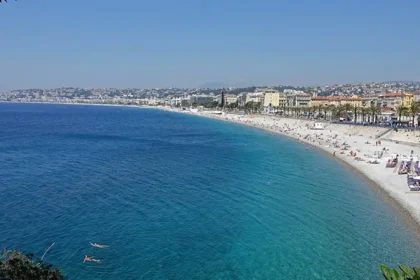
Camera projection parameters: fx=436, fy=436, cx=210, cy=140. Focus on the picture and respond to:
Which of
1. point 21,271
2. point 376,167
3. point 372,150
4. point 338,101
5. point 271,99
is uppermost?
point 271,99

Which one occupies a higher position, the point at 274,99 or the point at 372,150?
the point at 274,99

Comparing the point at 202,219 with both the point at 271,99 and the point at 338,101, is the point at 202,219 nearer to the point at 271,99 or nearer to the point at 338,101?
the point at 338,101

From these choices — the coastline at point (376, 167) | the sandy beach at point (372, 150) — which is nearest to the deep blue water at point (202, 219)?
the coastline at point (376, 167)

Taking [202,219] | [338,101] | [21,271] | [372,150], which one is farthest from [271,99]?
[21,271]

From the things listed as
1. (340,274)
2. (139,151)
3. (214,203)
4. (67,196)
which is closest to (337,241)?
(340,274)

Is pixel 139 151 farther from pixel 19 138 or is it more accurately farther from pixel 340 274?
pixel 340 274
